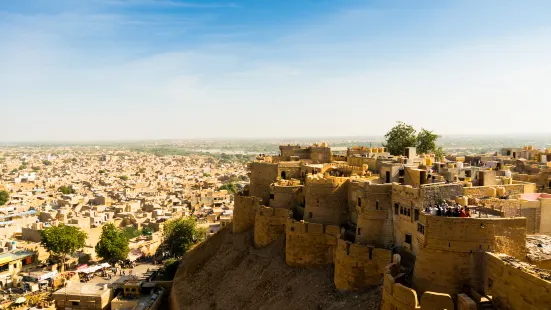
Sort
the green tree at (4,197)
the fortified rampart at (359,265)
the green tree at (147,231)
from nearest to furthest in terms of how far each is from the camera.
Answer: the fortified rampart at (359,265), the green tree at (147,231), the green tree at (4,197)

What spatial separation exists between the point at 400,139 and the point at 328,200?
21775mm

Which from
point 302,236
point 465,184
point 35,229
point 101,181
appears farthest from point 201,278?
point 101,181

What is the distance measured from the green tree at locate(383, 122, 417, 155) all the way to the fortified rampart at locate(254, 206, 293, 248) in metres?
20.0

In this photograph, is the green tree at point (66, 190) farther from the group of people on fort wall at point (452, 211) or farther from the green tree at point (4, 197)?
the group of people on fort wall at point (452, 211)

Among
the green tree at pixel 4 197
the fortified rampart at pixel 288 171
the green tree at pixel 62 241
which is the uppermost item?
the fortified rampart at pixel 288 171

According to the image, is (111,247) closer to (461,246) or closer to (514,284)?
(461,246)

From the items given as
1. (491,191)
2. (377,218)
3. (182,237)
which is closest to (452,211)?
(377,218)

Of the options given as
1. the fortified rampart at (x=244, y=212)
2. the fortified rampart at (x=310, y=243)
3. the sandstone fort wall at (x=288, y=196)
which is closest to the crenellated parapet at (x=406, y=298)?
the fortified rampart at (x=310, y=243)

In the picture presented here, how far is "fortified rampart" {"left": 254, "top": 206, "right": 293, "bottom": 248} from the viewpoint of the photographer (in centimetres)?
2608

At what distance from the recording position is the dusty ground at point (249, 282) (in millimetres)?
19672

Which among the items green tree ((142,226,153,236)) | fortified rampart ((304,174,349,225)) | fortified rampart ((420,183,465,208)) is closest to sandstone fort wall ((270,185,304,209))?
fortified rampart ((304,174,349,225))

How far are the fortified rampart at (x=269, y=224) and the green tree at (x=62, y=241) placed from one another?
846 inches

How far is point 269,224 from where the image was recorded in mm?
26500

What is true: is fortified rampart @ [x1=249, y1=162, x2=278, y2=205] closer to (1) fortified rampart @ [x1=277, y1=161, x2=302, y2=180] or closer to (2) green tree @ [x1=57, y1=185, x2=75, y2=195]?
(1) fortified rampart @ [x1=277, y1=161, x2=302, y2=180]
